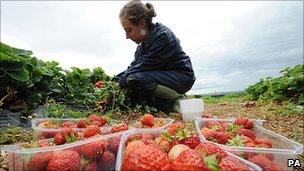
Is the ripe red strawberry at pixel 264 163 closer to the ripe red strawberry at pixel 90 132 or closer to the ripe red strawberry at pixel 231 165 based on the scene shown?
the ripe red strawberry at pixel 231 165

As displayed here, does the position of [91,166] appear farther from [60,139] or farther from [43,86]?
[43,86]

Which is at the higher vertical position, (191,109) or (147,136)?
(147,136)

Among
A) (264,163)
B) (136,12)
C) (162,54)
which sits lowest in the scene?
(264,163)

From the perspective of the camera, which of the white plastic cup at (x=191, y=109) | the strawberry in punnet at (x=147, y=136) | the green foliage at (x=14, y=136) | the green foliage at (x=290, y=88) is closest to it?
the strawberry in punnet at (x=147, y=136)

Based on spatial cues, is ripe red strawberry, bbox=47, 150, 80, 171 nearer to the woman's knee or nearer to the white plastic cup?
the white plastic cup

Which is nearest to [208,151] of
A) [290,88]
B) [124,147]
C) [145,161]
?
[145,161]

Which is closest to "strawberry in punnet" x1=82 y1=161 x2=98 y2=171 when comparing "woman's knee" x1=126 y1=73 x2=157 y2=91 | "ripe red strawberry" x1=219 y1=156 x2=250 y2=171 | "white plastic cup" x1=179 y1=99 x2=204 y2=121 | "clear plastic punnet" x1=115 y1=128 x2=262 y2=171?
"clear plastic punnet" x1=115 y1=128 x2=262 y2=171

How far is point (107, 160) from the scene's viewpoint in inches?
73.9

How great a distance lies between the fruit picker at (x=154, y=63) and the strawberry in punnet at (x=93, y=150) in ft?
10.2

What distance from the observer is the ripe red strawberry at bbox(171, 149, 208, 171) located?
143 centimetres

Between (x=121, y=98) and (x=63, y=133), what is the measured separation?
3.11 meters

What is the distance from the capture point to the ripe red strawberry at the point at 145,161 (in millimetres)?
1452

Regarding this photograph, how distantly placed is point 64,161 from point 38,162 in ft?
0.38

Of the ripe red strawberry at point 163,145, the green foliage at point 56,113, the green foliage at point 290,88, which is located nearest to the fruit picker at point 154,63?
the green foliage at point 56,113
